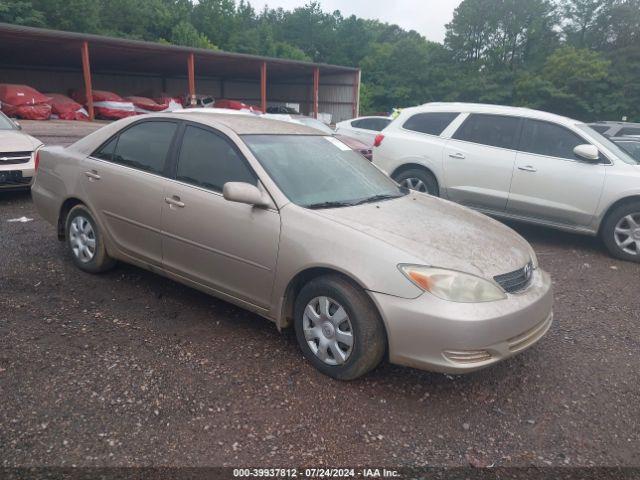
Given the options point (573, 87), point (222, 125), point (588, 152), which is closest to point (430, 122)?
point (588, 152)

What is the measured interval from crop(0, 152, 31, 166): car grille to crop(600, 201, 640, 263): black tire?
802cm

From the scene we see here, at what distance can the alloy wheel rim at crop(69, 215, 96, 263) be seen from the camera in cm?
461

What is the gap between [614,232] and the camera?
624 cm

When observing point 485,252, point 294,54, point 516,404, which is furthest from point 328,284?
point 294,54

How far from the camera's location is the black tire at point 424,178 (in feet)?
23.9

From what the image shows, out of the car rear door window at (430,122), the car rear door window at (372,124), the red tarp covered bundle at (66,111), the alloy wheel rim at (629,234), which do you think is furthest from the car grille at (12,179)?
the red tarp covered bundle at (66,111)

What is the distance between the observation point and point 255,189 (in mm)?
3383

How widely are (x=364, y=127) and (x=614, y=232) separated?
8855 millimetres

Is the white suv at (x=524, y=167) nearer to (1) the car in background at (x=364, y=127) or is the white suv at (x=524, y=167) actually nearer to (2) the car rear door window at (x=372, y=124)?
(1) the car in background at (x=364, y=127)

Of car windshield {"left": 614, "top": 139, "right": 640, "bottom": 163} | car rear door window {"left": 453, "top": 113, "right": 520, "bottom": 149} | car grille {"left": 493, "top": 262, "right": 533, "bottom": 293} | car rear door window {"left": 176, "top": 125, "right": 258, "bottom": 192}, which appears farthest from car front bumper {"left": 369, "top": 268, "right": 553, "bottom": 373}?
car windshield {"left": 614, "top": 139, "right": 640, "bottom": 163}

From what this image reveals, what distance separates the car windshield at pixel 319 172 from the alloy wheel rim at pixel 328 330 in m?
0.69

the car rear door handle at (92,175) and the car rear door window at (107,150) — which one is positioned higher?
the car rear door window at (107,150)

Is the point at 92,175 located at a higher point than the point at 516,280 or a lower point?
higher

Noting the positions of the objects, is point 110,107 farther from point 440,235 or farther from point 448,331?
point 448,331
